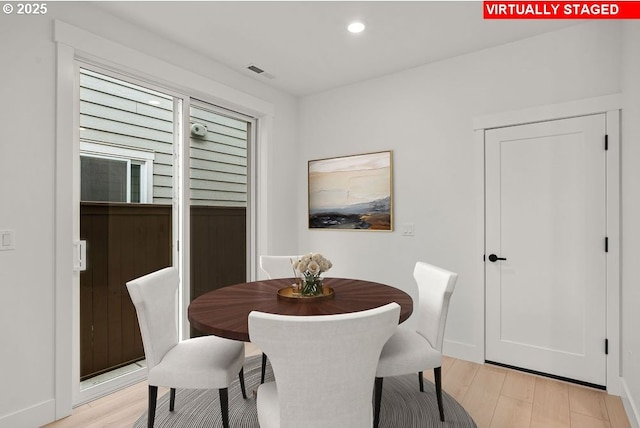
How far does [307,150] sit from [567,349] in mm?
3017

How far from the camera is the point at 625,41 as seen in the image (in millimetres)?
2301

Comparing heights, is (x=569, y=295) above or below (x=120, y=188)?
below

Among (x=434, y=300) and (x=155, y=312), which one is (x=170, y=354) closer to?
(x=155, y=312)

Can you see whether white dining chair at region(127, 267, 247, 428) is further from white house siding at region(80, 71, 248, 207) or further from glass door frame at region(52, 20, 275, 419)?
white house siding at region(80, 71, 248, 207)

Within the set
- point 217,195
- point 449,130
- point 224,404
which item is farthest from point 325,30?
point 224,404

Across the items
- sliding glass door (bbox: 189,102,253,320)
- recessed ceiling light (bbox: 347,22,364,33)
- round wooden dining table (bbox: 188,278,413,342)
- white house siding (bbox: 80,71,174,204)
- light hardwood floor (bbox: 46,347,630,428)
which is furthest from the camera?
sliding glass door (bbox: 189,102,253,320)

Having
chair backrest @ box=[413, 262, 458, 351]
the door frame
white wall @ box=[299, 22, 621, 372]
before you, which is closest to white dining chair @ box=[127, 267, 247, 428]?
chair backrest @ box=[413, 262, 458, 351]

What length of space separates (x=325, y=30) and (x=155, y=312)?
7.43ft

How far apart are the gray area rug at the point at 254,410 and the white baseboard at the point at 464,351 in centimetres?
66

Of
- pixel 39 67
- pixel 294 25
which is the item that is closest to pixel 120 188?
pixel 39 67

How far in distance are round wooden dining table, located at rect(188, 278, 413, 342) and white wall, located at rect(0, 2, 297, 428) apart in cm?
100

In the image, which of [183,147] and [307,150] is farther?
[307,150]

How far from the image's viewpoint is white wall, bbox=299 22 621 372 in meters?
2.62

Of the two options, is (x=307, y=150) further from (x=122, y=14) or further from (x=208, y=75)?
(x=122, y=14)
